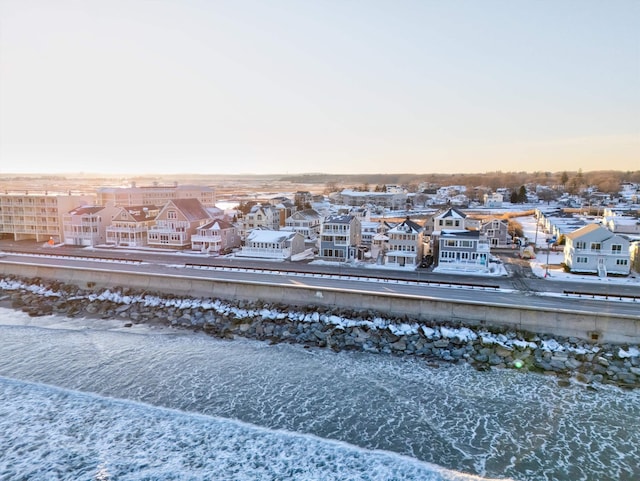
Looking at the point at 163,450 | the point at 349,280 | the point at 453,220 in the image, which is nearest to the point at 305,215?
the point at 453,220

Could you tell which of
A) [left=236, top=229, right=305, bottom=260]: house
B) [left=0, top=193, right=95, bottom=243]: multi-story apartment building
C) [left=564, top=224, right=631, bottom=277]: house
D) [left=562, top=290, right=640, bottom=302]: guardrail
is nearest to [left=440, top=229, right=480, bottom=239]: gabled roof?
[left=564, top=224, right=631, bottom=277]: house

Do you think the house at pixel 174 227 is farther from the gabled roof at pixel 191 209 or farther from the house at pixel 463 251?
the house at pixel 463 251

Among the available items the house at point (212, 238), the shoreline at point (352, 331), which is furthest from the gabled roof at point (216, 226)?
the shoreline at point (352, 331)

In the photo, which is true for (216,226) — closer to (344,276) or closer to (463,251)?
(344,276)

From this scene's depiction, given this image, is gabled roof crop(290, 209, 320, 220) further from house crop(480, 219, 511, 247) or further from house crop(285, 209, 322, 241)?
house crop(480, 219, 511, 247)

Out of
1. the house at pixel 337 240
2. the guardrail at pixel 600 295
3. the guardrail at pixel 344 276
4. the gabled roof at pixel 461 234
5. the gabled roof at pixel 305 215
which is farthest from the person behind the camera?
the gabled roof at pixel 305 215

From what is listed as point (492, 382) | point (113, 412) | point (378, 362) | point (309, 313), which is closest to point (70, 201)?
point (309, 313)
